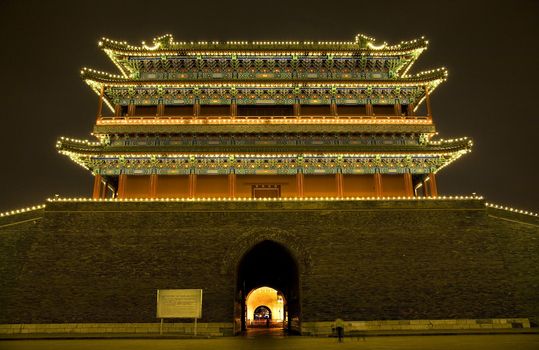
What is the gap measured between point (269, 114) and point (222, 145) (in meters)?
3.27

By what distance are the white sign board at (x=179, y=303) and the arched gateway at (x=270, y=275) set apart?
252 cm

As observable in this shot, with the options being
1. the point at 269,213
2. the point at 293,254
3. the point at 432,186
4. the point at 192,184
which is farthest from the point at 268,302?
the point at 432,186

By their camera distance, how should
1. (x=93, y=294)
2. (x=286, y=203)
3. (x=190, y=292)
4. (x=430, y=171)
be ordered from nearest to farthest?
(x=190, y=292) → (x=93, y=294) → (x=286, y=203) → (x=430, y=171)

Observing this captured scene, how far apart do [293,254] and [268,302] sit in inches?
733

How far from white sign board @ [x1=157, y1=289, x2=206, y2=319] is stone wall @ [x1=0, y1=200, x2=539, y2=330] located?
1.32 m

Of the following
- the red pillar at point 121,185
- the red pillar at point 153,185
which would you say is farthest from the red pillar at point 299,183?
the red pillar at point 121,185

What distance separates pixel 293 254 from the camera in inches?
687

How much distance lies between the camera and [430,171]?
20.7 meters

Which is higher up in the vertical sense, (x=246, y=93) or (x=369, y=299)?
(x=246, y=93)

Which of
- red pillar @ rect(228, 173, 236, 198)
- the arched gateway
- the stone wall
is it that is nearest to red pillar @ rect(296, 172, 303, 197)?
the stone wall

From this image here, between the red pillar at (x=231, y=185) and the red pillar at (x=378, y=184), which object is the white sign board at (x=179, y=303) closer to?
the red pillar at (x=231, y=185)

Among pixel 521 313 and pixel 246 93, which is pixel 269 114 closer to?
pixel 246 93

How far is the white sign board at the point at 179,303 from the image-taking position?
1519 cm

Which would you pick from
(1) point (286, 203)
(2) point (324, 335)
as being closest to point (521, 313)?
(2) point (324, 335)
